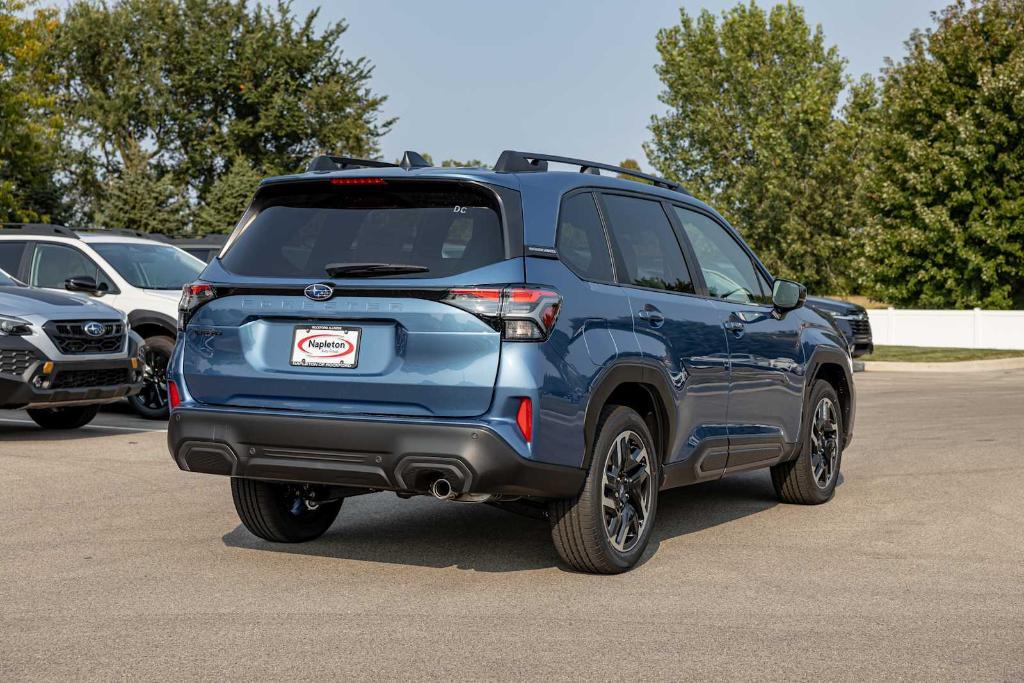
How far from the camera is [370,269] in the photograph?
19.5ft

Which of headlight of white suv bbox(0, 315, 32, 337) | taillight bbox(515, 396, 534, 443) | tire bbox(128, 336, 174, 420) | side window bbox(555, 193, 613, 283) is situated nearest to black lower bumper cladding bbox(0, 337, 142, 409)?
headlight of white suv bbox(0, 315, 32, 337)

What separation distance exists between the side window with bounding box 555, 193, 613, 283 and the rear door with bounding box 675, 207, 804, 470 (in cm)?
104

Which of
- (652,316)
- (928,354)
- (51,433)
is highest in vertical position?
(652,316)

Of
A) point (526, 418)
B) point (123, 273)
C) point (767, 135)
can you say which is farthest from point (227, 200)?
point (526, 418)

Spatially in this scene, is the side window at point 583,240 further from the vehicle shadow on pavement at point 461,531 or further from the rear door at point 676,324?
the vehicle shadow on pavement at point 461,531

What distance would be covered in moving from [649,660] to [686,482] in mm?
2344

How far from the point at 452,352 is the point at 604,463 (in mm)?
966

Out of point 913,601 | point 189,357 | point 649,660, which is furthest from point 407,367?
point 913,601

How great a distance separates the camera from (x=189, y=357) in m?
6.32

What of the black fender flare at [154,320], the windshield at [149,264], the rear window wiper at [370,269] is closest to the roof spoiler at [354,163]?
the rear window wiper at [370,269]

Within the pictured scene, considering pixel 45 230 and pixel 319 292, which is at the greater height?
pixel 45 230

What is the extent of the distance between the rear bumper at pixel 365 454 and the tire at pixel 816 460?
2981 mm

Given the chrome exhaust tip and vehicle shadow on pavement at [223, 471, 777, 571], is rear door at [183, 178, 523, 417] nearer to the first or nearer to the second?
the chrome exhaust tip

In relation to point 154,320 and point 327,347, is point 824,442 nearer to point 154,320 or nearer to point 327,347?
point 327,347
